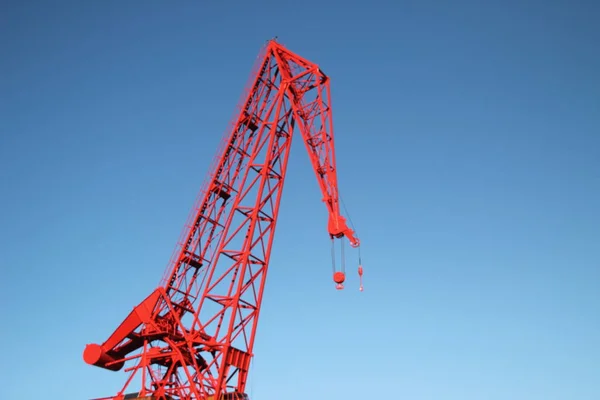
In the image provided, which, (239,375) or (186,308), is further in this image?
(186,308)

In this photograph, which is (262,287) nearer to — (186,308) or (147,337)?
(186,308)

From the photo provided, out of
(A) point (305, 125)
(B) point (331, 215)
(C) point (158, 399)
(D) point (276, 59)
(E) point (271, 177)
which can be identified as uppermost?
(D) point (276, 59)

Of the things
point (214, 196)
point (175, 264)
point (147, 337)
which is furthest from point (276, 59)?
point (147, 337)

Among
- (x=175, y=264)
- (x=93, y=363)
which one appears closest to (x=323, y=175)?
(x=175, y=264)

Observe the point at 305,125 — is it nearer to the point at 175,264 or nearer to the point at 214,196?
the point at 214,196

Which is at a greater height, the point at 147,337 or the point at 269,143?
the point at 269,143

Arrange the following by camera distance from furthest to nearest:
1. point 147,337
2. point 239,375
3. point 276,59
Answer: point 276,59
point 147,337
point 239,375

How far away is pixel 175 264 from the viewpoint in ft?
99.3

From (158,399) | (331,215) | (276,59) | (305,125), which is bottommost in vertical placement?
(158,399)

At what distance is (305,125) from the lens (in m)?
30.5

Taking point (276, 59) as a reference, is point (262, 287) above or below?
below

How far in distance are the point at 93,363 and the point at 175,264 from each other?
240 inches

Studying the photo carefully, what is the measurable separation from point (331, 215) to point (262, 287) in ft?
15.2

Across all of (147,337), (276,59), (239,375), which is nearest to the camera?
(239,375)
